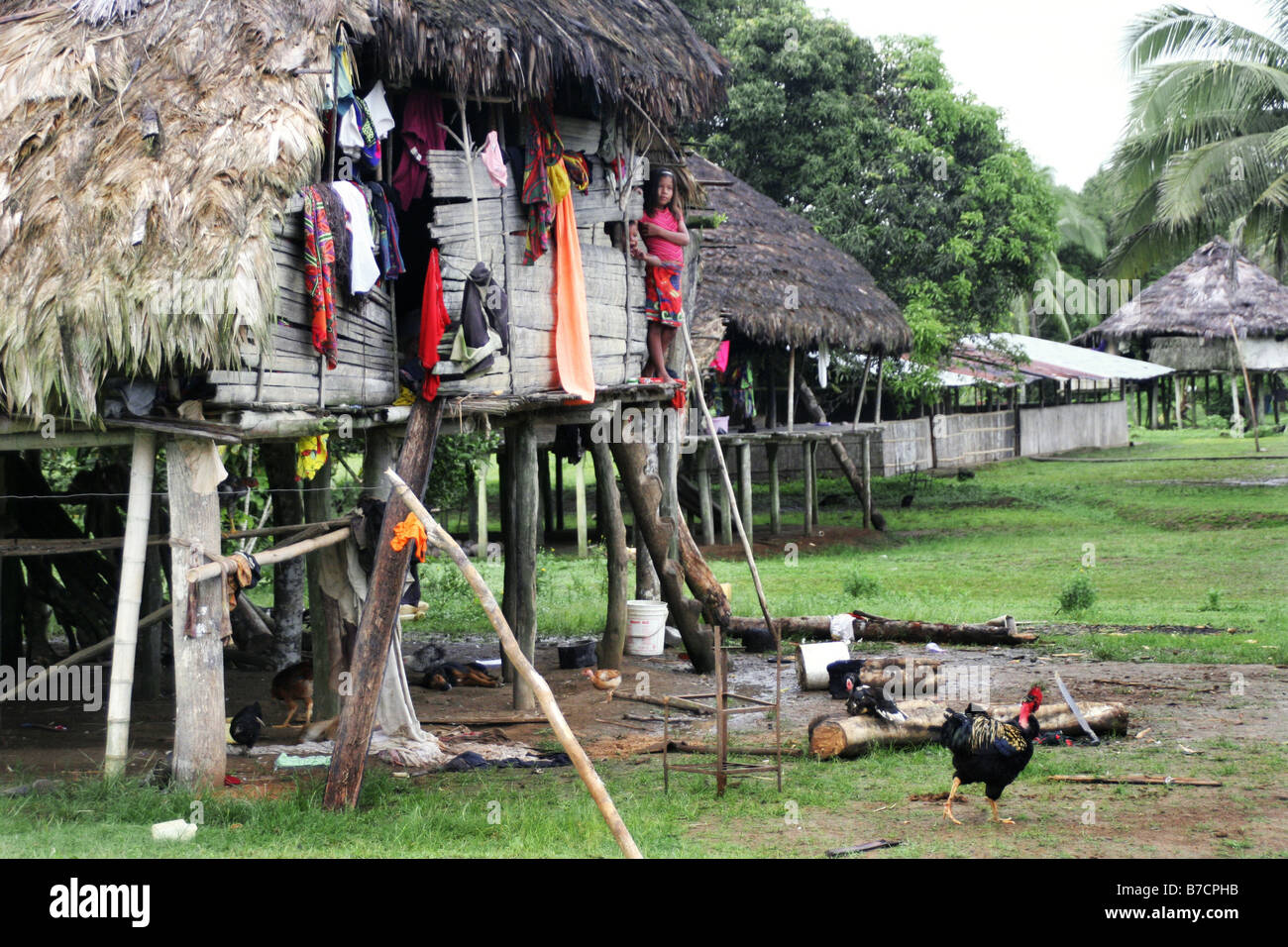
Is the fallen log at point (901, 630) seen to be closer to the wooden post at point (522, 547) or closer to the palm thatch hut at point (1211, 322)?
the wooden post at point (522, 547)

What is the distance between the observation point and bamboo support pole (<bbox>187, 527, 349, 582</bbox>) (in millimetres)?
7895

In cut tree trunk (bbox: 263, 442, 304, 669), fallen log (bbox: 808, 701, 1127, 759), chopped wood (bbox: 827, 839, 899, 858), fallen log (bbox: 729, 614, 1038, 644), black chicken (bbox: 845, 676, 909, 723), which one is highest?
cut tree trunk (bbox: 263, 442, 304, 669)

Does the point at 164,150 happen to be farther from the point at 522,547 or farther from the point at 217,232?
the point at 522,547

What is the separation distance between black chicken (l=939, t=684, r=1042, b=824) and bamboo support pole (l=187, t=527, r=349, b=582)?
4.19 m

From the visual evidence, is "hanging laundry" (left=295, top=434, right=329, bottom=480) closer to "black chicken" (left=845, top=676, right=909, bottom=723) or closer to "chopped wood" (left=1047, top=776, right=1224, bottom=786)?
"black chicken" (left=845, top=676, right=909, bottom=723)

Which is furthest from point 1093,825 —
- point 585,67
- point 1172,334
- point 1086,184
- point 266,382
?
point 1086,184

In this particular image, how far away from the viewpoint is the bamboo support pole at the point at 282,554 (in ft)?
25.9

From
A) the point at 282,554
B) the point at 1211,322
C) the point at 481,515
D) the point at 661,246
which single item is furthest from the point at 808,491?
the point at 1211,322

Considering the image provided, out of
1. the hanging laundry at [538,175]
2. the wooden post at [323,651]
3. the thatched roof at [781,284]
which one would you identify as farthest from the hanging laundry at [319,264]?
the thatched roof at [781,284]

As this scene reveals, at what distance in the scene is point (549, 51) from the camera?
930 centimetres

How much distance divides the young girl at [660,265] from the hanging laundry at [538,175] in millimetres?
1698

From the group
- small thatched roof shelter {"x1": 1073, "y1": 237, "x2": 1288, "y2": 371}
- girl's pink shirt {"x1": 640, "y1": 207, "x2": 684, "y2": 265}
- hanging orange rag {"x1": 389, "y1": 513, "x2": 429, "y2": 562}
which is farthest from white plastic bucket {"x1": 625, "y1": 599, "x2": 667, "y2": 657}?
small thatched roof shelter {"x1": 1073, "y1": 237, "x2": 1288, "y2": 371}

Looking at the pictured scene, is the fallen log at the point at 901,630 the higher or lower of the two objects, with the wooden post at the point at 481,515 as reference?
lower
